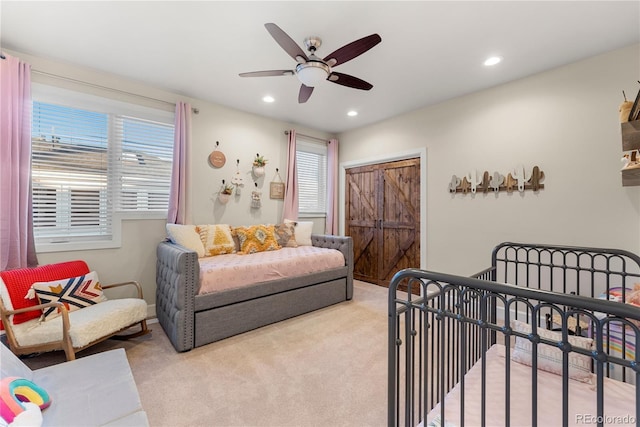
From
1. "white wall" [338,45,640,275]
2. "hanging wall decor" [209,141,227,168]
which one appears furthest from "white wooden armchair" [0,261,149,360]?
"white wall" [338,45,640,275]

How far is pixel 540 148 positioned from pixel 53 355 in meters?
4.95

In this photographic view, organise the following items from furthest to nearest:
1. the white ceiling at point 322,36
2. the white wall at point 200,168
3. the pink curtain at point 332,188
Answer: the pink curtain at point 332,188, the white wall at point 200,168, the white ceiling at point 322,36

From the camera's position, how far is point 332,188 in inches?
196

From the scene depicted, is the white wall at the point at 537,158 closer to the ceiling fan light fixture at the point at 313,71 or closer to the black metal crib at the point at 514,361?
the black metal crib at the point at 514,361

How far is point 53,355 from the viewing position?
89.7 inches

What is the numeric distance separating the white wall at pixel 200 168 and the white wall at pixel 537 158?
2.24 meters

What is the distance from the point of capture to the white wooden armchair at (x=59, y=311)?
1918 mm

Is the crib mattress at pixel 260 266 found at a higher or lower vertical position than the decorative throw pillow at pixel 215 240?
lower

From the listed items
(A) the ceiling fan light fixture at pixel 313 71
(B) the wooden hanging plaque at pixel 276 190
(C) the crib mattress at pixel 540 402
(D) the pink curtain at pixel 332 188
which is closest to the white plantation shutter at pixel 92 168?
(B) the wooden hanging plaque at pixel 276 190

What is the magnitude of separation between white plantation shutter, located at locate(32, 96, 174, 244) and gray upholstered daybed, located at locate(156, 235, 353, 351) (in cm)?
70

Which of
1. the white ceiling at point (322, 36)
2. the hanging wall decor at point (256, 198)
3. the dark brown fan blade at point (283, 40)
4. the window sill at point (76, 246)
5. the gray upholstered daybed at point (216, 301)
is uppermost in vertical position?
the white ceiling at point (322, 36)

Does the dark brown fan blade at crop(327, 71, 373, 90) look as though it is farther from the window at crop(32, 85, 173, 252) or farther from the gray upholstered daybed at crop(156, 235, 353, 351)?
the window at crop(32, 85, 173, 252)

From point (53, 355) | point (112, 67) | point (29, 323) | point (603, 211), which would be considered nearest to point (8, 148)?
point (112, 67)

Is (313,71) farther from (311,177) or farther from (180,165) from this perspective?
(311,177)
